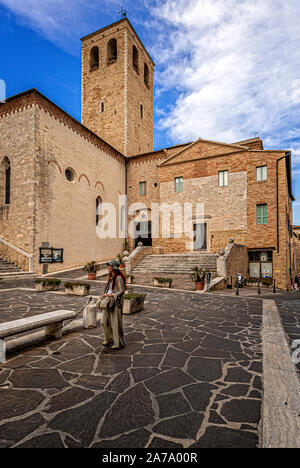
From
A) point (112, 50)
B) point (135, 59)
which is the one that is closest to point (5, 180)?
point (112, 50)

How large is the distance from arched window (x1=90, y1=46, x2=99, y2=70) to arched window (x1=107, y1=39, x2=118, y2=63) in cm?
180

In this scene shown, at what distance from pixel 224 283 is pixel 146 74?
30345 mm

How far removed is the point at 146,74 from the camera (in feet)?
104

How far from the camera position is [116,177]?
24.5 meters

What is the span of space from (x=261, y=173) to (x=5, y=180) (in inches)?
762

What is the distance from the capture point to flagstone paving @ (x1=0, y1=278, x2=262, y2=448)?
2221 mm

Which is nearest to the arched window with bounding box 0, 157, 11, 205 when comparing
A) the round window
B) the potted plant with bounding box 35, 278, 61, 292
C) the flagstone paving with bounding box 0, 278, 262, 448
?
the round window

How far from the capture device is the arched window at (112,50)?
27797 mm

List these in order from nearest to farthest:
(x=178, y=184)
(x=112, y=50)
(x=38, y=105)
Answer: (x=38, y=105) → (x=178, y=184) → (x=112, y=50)

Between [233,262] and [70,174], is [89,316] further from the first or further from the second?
[70,174]

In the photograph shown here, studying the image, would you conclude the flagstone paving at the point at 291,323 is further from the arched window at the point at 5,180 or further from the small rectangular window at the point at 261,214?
the arched window at the point at 5,180

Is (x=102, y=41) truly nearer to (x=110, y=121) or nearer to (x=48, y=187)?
(x=110, y=121)

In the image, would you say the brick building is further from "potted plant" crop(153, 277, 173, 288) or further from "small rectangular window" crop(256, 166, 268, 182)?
"potted plant" crop(153, 277, 173, 288)

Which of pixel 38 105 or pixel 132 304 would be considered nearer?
pixel 132 304
